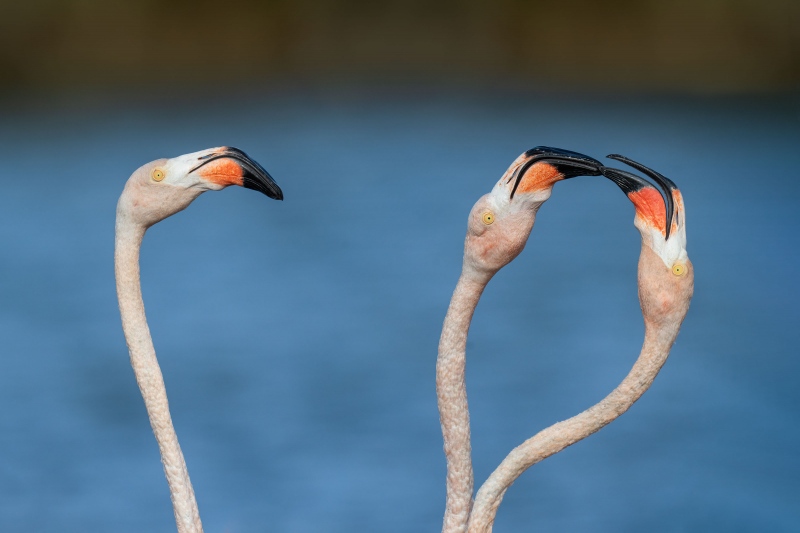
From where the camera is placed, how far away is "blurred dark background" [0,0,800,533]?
17.7ft

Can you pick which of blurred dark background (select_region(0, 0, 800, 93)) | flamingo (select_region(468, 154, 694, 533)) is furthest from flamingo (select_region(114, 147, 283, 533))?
blurred dark background (select_region(0, 0, 800, 93))

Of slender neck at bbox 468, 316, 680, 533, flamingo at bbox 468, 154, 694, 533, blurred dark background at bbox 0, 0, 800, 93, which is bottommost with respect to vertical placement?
slender neck at bbox 468, 316, 680, 533

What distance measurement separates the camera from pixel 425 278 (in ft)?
22.6

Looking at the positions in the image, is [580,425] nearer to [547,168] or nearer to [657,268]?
[657,268]

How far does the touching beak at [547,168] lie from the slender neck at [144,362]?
0.96 metres

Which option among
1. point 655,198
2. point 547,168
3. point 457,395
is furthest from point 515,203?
point 457,395

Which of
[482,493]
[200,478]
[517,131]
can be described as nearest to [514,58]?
[517,131]

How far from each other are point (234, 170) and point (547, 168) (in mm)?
757

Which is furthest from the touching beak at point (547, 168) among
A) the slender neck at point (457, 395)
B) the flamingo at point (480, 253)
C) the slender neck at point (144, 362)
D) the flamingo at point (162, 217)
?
the slender neck at point (144, 362)

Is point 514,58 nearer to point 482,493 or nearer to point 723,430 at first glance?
point 723,430

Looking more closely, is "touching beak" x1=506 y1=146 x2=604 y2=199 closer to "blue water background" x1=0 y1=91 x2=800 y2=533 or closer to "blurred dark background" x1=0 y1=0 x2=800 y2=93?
"blue water background" x1=0 y1=91 x2=800 y2=533

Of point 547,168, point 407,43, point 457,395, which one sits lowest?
point 457,395

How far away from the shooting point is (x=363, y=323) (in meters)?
6.54

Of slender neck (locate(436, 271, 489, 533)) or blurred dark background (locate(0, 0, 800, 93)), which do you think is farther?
blurred dark background (locate(0, 0, 800, 93))
